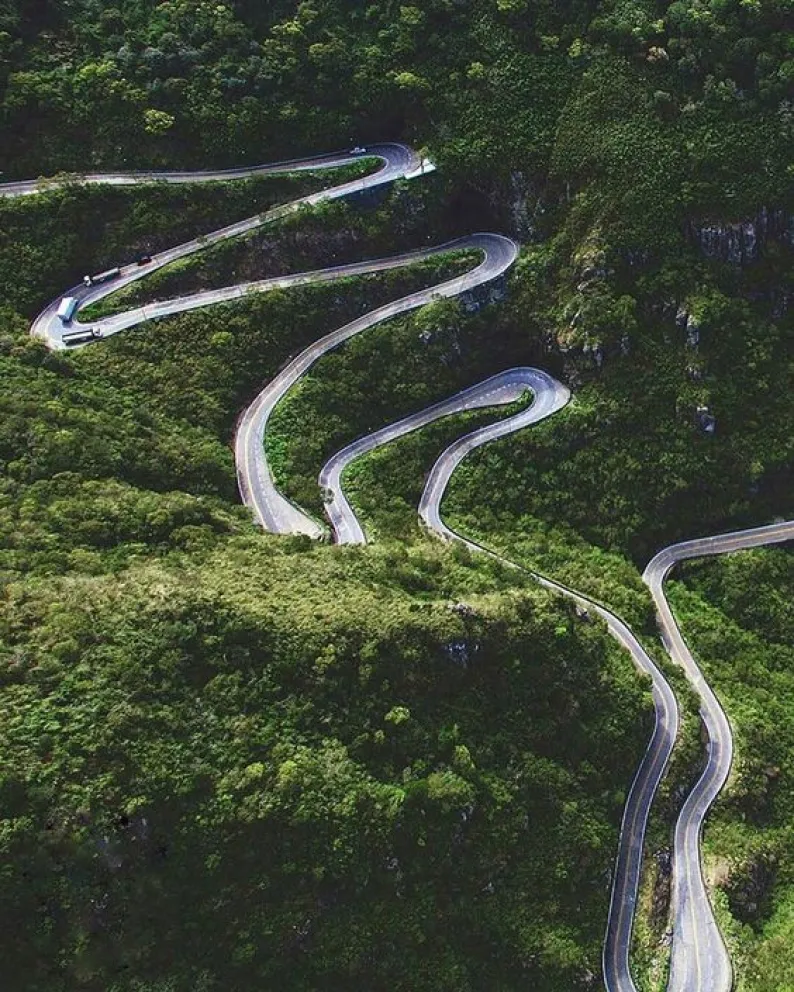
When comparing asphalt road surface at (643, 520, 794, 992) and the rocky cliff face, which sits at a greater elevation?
the rocky cliff face

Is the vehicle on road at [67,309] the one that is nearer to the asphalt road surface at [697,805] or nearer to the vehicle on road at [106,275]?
the vehicle on road at [106,275]

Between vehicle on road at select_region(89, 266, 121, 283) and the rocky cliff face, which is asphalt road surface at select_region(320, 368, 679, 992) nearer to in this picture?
the rocky cliff face

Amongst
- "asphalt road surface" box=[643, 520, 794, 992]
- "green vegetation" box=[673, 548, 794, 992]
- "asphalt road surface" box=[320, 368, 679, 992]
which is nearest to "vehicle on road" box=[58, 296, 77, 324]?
"asphalt road surface" box=[320, 368, 679, 992]

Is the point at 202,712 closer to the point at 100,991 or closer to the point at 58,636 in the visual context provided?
the point at 58,636

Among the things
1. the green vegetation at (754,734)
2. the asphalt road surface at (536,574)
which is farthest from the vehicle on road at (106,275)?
the green vegetation at (754,734)

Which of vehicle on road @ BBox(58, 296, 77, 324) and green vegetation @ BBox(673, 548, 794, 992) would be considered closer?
green vegetation @ BBox(673, 548, 794, 992)

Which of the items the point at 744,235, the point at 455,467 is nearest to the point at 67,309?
the point at 455,467
